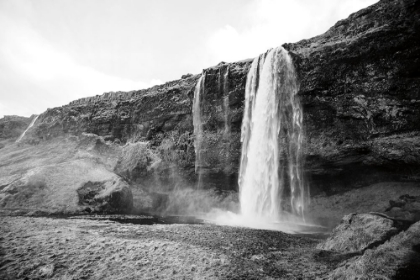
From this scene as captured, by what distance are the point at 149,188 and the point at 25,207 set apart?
1248cm

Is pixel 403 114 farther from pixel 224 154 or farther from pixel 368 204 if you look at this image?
pixel 224 154

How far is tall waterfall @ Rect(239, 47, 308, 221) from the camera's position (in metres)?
20.9

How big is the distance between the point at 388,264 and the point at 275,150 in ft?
49.6

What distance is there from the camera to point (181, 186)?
95.0 feet

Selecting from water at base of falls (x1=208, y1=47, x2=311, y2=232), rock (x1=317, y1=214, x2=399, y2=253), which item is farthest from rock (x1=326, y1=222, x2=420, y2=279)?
water at base of falls (x1=208, y1=47, x2=311, y2=232)

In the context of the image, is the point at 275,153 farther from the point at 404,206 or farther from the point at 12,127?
the point at 12,127

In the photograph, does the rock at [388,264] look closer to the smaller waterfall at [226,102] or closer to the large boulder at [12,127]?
the smaller waterfall at [226,102]

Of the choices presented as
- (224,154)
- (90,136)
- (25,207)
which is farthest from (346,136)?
(90,136)

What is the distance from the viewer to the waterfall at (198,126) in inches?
1067

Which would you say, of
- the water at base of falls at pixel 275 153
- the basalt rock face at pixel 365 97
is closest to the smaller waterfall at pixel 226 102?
the water at base of falls at pixel 275 153

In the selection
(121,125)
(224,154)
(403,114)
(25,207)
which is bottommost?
(25,207)

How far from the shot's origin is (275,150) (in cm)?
2117

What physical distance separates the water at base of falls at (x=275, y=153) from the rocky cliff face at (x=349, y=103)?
0.99 meters

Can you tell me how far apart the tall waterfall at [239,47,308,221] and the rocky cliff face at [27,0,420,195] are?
3.16 ft
